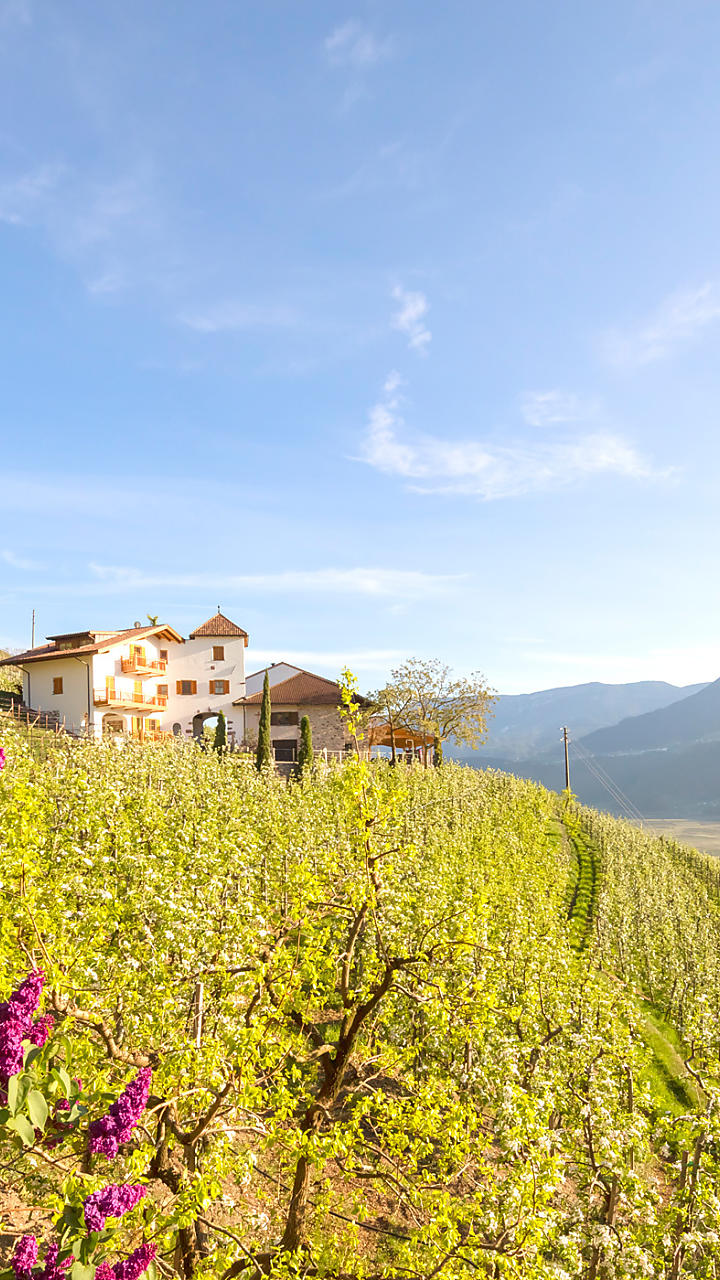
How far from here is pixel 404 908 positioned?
42.2 feet

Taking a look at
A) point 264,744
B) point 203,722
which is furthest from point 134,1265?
point 203,722

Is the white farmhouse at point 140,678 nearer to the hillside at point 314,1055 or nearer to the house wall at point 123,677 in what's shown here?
the house wall at point 123,677

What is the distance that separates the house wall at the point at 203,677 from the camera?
54250mm

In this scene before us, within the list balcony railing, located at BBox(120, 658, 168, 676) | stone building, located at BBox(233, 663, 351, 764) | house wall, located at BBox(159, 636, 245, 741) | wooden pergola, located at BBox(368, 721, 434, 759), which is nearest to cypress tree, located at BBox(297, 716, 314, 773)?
wooden pergola, located at BBox(368, 721, 434, 759)

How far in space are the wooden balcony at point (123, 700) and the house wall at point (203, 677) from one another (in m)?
2.00

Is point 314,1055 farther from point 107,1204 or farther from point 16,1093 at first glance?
point 16,1093

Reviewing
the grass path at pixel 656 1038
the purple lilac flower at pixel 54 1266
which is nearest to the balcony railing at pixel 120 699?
the grass path at pixel 656 1038

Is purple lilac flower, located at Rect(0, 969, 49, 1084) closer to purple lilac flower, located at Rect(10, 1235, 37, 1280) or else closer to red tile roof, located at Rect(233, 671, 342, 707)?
purple lilac flower, located at Rect(10, 1235, 37, 1280)

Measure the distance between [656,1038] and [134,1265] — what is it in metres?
23.1

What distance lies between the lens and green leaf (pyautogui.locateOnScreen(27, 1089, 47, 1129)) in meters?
3.49

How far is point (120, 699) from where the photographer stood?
1906 inches

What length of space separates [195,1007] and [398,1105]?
3.00 metres

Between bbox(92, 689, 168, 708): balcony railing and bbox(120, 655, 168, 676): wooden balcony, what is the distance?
1.56m

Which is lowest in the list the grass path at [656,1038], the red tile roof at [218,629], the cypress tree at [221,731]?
the grass path at [656,1038]
